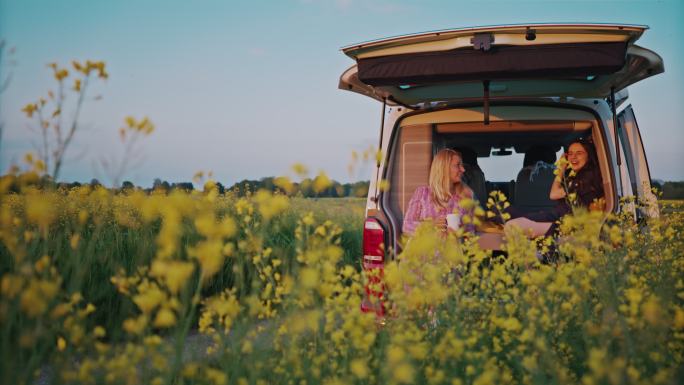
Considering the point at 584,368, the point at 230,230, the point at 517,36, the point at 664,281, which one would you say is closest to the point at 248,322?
the point at 230,230

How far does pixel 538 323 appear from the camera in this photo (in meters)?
2.26

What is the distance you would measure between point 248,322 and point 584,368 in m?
1.56

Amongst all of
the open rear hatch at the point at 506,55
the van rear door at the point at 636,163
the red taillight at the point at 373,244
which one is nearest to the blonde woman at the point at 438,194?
the red taillight at the point at 373,244

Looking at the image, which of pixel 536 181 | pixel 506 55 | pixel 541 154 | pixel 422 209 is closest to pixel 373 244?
pixel 422 209

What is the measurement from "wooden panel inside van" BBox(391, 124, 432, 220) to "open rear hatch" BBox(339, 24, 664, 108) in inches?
28.7

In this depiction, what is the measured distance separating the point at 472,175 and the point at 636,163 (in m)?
1.59

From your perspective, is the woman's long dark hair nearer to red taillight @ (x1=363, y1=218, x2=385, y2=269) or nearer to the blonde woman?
the blonde woman

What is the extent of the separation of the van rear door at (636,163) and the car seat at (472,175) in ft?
4.56

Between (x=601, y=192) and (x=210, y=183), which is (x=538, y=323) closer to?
(x=210, y=183)

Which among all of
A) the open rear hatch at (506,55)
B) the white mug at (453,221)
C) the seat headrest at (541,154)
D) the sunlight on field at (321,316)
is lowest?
the sunlight on field at (321,316)

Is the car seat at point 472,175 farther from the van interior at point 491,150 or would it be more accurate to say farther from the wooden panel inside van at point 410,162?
the wooden panel inside van at point 410,162

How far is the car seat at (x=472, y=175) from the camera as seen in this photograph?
18.2 feet

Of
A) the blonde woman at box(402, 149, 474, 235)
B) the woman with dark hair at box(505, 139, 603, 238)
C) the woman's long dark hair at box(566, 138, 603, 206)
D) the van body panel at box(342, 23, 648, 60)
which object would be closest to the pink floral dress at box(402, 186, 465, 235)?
the blonde woman at box(402, 149, 474, 235)

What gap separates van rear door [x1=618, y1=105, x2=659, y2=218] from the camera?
399cm
